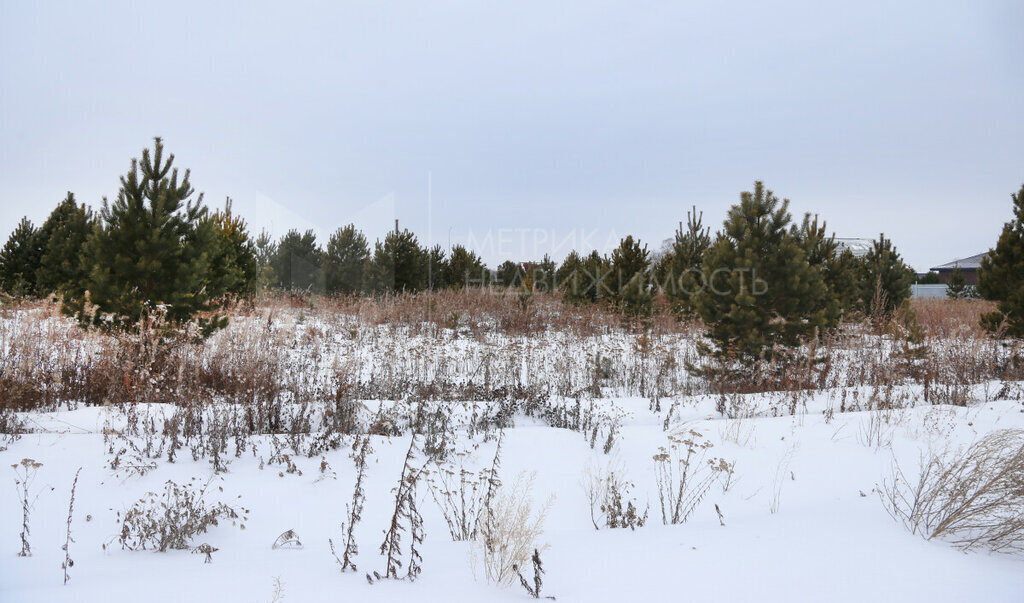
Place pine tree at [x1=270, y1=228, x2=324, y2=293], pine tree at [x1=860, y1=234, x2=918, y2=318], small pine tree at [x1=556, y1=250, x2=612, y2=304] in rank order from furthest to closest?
pine tree at [x1=270, y1=228, x2=324, y2=293], small pine tree at [x1=556, y1=250, x2=612, y2=304], pine tree at [x1=860, y1=234, x2=918, y2=318]

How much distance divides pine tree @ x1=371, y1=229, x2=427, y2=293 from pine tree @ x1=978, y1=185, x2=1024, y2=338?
1544cm

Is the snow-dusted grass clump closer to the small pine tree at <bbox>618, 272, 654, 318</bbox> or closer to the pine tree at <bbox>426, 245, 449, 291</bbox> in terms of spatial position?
the small pine tree at <bbox>618, 272, 654, 318</bbox>

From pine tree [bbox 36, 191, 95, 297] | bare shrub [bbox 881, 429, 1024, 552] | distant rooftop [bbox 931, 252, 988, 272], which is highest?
distant rooftop [bbox 931, 252, 988, 272]

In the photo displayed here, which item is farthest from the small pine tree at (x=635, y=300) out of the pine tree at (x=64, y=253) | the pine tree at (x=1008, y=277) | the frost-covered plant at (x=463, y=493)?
the pine tree at (x=64, y=253)

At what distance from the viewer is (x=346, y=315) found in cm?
1217

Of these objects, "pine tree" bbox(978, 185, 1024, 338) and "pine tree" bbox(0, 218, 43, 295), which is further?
"pine tree" bbox(0, 218, 43, 295)

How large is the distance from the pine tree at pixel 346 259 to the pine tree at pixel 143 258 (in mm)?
11006

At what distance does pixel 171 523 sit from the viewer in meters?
3.03

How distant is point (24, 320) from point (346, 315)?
5690mm

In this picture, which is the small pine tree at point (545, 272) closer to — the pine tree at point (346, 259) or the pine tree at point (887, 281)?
the pine tree at point (346, 259)

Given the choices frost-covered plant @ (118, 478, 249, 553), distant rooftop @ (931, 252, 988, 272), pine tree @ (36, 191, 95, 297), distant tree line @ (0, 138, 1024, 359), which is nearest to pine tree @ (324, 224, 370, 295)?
distant tree line @ (0, 138, 1024, 359)

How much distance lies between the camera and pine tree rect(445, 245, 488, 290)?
72.9ft

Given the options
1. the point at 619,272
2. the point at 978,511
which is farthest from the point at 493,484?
the point at 619,272

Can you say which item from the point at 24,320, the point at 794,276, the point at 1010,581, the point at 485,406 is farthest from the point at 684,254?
the point at 24,320
